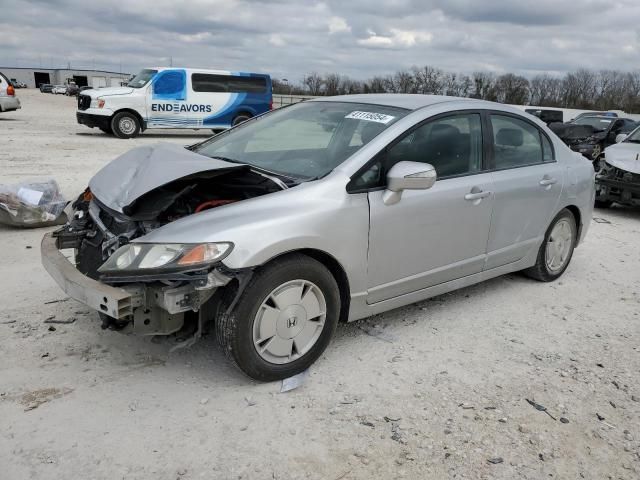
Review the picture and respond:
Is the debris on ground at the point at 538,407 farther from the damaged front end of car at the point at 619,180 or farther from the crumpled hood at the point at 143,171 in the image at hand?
the damaged front end of car at the point at 619,180

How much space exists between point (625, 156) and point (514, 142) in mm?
5130

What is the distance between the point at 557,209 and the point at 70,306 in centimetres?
407

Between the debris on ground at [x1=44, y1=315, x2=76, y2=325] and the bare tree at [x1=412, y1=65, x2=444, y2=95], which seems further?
the bare tree at [x1=412, y1=65, x2=444, y2=95]

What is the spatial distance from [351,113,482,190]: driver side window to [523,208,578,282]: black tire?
1256 mm

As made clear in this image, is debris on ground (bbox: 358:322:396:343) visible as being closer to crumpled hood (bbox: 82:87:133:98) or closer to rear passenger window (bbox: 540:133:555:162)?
rear passenger window (bbox: 540:133:555:162)

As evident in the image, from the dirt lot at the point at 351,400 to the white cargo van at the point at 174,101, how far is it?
43.1 feet

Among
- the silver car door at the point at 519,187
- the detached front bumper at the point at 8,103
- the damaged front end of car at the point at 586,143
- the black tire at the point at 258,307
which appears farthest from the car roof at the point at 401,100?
the detached front bumper at the point at 8,103

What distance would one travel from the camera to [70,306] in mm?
4035

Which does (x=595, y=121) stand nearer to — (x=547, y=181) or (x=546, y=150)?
(x=546, y=150)

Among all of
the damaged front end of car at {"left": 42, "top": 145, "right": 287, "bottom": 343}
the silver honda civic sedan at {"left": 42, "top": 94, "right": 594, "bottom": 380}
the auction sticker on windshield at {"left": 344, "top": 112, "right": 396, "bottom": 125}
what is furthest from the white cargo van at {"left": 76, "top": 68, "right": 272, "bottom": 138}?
the auction sticker on windshield at {"left": 344, "top": 112, "right": 396, "bottom": 125}

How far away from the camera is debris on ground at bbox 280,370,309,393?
312cm

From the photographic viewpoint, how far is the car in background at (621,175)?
8.25 m

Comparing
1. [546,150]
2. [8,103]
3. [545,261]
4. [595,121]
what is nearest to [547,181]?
[546,150]

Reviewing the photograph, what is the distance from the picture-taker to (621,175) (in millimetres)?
8492
